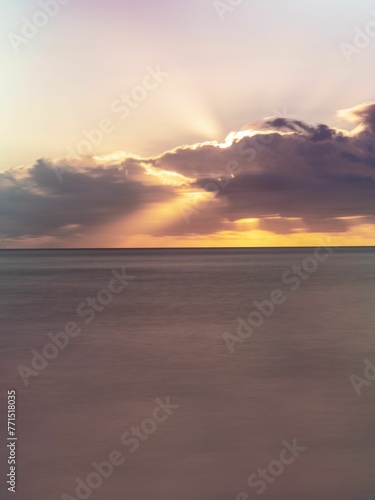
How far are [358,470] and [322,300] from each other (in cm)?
629

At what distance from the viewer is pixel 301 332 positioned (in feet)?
18.0

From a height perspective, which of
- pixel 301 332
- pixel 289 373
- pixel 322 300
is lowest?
pixel 289 373

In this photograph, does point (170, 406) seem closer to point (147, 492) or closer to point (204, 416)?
point (204, 416)

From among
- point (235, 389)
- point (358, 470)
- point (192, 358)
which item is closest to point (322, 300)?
point (192, 358)

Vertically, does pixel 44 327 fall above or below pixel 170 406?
above

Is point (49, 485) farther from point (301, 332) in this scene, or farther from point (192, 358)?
point (301, 332)

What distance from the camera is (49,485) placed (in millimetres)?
2264

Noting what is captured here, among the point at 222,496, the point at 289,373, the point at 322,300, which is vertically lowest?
the point at 222,496

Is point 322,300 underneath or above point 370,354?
→ above

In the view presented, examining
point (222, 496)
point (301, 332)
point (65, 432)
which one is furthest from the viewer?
point (301, 332)

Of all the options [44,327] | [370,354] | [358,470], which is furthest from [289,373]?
[44,327]

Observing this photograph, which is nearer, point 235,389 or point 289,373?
point 235,389

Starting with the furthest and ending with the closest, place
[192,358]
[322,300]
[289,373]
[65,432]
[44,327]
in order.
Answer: [322,300] → [44,327] → [192,358] → [289,373] → [65,432]

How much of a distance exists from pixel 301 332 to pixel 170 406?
262 centimetres
